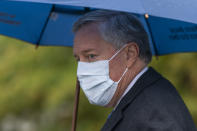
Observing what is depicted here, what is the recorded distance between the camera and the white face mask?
105 inches

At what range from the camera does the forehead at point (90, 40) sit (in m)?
2.70

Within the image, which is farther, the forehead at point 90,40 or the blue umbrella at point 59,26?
the blue umbrella at point 59,26

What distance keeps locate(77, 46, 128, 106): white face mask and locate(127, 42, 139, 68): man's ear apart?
0.08 m

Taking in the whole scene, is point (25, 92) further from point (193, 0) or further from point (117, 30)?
point (193, 0)

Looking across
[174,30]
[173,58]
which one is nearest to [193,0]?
[174,30]

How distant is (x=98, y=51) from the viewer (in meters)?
2.69

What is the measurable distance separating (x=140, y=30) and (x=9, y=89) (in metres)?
3.17

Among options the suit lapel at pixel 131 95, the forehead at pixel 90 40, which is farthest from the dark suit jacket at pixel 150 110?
the forehead at pixel 90 40

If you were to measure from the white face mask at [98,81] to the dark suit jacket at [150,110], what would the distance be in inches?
6.7

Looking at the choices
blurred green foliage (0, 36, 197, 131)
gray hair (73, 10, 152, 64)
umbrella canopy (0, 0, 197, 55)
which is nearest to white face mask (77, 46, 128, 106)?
gray hair (73, 10, 152, 64)

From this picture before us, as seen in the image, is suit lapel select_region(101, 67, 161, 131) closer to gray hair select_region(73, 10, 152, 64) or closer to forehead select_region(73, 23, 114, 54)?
gray hair select_region(73, 10, 152, 64)

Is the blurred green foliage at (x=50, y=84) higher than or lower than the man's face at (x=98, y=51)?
lower

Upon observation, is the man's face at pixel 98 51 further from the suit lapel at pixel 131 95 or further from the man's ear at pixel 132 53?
the suit lapel at pixel 131 95

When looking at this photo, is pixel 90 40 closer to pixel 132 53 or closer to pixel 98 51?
pixel 98 51
